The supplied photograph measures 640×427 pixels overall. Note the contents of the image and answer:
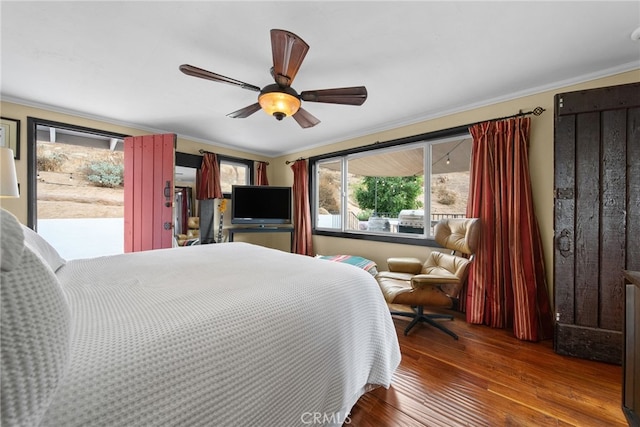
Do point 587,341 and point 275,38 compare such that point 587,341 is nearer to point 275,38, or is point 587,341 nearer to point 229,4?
point 275,38

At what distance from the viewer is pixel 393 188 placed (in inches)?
134

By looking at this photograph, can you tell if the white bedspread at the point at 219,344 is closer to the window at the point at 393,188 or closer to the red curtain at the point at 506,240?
the red curtain at the point at 506,240

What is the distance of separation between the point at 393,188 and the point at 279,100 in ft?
7.19

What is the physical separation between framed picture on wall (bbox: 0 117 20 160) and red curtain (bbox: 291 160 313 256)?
3218 millimetres

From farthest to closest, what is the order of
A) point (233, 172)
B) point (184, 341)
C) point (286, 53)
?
point (233, 172), point (286, 53), point (184, 341)

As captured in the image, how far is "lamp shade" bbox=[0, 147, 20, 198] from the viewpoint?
1.78m

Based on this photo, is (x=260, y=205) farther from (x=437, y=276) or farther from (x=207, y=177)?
(x=437, y=276)

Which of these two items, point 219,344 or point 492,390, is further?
point 492,390

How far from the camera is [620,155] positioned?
5.43 feet

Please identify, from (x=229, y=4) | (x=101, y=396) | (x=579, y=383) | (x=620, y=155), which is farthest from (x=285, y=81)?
(x=579, y=383)

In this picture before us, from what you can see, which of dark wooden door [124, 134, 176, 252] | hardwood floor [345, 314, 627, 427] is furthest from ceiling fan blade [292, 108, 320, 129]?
hardwood floor [345, 314, 627, 427]

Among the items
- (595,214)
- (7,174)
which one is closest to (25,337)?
(7,174)

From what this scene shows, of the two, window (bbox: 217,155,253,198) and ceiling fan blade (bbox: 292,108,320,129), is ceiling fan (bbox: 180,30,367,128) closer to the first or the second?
ceiling fan blade (bbox: 292,108,320,129)

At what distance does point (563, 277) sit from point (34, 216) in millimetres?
5024
